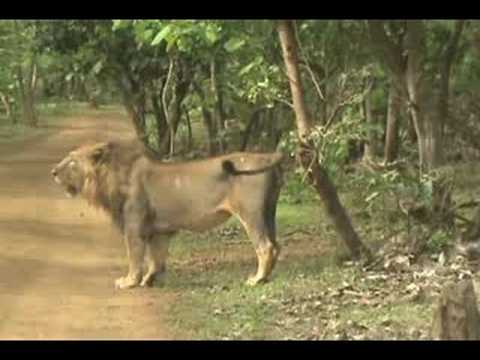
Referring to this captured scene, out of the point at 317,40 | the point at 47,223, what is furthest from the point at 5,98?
the point at 317,40

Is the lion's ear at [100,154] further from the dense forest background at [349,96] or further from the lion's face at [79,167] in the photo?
the dense forest background at [349,96]

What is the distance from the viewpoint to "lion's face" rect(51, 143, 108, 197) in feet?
33.4

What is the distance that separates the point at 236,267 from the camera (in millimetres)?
10781

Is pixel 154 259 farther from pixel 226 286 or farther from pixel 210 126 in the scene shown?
pixel 210 126

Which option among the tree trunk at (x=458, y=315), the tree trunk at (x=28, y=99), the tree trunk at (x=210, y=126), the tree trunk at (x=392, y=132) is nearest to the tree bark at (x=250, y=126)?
the tree trunk at (x=210, y=126)

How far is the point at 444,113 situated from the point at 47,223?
22.7 feet

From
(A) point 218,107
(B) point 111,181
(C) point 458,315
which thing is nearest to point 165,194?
(B) point 111,181

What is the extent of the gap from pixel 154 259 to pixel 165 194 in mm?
657

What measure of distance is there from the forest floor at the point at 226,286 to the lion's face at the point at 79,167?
98 cm

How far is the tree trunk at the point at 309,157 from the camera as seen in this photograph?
970 centimetres

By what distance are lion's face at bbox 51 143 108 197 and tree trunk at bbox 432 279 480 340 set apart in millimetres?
5603

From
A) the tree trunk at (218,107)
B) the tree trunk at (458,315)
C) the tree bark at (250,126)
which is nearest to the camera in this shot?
the tree trunk at (458,315)

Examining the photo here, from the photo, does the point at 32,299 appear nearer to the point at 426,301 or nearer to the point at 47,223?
the point at 426,301

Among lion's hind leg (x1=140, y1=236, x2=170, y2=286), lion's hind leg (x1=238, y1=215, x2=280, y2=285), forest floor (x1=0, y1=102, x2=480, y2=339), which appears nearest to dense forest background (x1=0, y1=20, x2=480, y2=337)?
forest floor (x1=0, y1=102, x2=480, y2=339)
